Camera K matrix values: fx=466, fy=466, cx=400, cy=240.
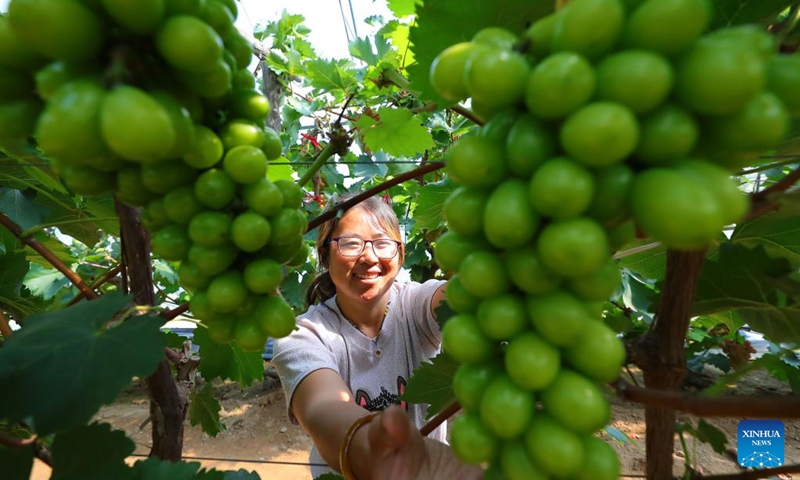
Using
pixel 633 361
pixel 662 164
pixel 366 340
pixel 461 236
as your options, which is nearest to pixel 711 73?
pixel 662 164

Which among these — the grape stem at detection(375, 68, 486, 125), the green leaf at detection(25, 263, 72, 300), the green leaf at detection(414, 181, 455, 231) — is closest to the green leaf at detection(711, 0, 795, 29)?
the grape stem at detection(375, 68, 486, 125)

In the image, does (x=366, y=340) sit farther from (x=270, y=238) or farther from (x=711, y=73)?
(x=711, y=73)

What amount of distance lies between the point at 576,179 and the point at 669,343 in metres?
0.30

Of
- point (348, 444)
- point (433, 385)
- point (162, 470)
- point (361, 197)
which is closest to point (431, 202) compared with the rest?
point (433, 385)

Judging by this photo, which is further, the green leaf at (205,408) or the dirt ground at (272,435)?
the dirt ground at (272,435)

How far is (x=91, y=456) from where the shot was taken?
1.99 feet

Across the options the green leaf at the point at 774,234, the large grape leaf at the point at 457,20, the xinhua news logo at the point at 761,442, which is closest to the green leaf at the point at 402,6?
the large grape leaf at the point at 457,20

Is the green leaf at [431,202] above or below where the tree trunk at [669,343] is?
above

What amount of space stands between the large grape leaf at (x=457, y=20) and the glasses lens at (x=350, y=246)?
0.97 meters

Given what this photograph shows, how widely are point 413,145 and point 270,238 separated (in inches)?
24.7

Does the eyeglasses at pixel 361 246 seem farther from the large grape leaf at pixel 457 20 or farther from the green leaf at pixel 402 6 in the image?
the large grape leaf at pixel 457 20

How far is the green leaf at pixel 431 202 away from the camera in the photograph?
5.06 feet

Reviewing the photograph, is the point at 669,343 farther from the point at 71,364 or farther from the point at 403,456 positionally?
the point at 71,364

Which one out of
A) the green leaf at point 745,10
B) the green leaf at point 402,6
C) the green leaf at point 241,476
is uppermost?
the green leaf at point 402,6
